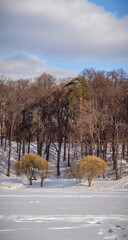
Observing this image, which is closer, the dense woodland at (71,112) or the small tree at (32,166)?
the small tree at (32,166)

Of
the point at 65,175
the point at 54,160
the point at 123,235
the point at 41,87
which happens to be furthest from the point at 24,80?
the point at 123,235

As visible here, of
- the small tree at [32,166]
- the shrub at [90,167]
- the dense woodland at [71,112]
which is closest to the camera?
the shrub at [90,167]

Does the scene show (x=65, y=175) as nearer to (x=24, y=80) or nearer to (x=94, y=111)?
(x=94, y=111)

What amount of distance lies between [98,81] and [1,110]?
13.2m

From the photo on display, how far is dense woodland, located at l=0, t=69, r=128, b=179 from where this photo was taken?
30984 mm

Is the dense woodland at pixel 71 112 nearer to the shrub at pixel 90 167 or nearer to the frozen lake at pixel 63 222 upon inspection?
the shrub at pixel 90 167

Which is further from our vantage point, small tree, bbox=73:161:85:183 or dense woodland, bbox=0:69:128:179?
dense woodland, bbox=0:69:128:179

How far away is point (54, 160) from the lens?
39125 mm

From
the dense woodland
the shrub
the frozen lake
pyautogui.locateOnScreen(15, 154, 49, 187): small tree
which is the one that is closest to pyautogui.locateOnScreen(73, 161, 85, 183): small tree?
the shrub

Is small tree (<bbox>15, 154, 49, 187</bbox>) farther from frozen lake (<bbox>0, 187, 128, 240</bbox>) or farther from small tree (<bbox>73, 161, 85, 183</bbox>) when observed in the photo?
frozen lake (<bbox>0, 187, 128, 240</bbox>)

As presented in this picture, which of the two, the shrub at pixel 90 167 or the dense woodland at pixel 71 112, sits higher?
the dense woodland at pixel 71 112

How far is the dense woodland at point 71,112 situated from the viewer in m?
31.0

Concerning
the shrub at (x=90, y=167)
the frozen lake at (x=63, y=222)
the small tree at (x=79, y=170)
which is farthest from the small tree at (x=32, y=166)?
the frozen lake at (x=63, y=222)

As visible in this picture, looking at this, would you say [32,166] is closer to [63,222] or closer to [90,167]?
[90,167]
